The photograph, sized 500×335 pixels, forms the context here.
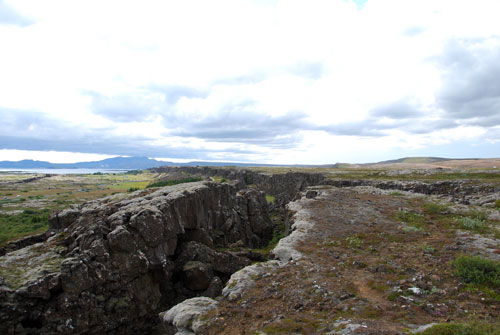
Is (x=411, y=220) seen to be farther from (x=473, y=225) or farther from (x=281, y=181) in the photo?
(x=281, y=181)

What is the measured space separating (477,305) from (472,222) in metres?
12.7

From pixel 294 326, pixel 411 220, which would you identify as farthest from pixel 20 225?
pixel 411 220

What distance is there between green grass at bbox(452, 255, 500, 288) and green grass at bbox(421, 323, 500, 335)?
439 centimetres

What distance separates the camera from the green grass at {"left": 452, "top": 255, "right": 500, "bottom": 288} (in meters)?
11.9

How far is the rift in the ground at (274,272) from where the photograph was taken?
10844 mm

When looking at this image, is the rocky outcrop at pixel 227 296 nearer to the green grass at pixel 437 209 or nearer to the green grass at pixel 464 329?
the green grass at pixel 464 329

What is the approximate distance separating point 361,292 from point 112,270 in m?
19.1

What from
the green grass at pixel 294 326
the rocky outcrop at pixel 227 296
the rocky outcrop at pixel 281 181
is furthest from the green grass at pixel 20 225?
the rocky outcrop at pixel 281 181

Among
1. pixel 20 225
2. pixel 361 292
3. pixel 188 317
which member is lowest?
pixel 20 225

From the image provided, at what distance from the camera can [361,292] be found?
12336 millimetres

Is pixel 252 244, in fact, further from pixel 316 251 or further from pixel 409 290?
pixel 409 290

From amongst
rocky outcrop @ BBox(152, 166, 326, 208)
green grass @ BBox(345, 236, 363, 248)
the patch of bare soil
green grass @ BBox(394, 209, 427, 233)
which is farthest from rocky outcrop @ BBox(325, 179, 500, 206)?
rocky outcrop @ BBox(152, 166, 326, 208)

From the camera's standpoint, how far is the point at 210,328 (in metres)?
11.2

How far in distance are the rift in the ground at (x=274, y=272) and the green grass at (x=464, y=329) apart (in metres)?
0.04
